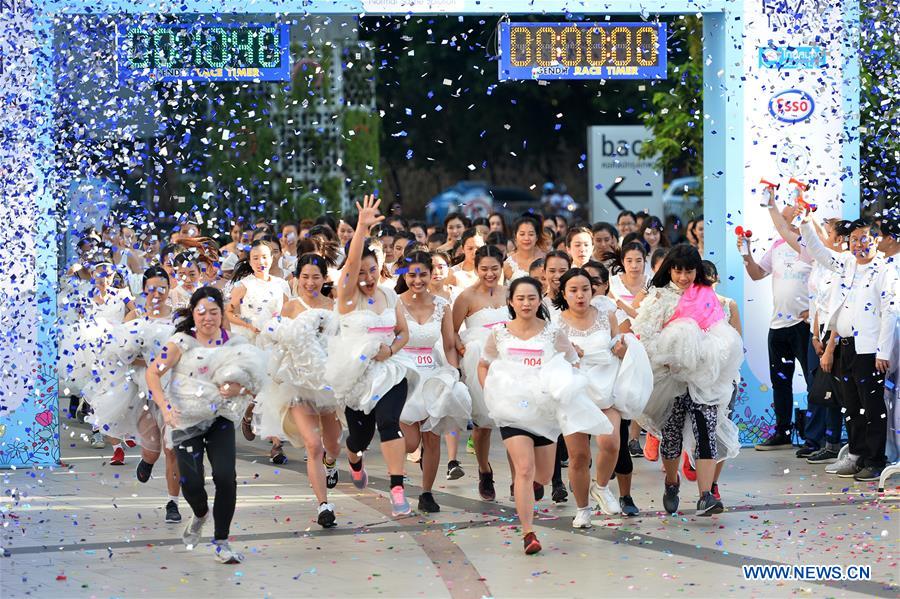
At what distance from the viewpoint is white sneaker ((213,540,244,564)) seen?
28.8ft

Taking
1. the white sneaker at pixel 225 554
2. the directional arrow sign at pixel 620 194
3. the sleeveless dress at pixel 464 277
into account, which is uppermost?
the directional arrow sign at pixel 620 194

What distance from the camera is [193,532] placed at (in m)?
9.10

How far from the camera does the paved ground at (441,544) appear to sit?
8055 mm

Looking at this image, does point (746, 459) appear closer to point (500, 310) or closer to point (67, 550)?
point (500, 310)

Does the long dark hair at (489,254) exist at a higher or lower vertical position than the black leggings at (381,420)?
higher

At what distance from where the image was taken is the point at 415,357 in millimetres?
10672

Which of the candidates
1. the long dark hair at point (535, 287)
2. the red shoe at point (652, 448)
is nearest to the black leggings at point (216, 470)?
the long dark hair at point (535, 287)

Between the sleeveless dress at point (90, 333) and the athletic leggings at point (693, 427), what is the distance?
394cm

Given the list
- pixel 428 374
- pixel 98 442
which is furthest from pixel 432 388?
pixel 98 442

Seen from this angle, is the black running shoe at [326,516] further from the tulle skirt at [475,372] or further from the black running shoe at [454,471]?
the black running shoe at [454,471]

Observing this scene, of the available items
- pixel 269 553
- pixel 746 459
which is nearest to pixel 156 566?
pixel 269 553

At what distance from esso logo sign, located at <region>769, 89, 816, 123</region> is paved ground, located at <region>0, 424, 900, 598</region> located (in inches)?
128

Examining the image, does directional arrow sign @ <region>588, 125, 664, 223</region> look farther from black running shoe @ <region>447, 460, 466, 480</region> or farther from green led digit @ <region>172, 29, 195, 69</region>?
black running shoe @ <region>447, 460, 466, 480</region>

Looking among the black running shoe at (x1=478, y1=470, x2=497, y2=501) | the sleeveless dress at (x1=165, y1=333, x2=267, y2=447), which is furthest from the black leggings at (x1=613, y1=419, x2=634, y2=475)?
the sleeveless dress at (x1=165, y1=333, x2=267, y2=447)
